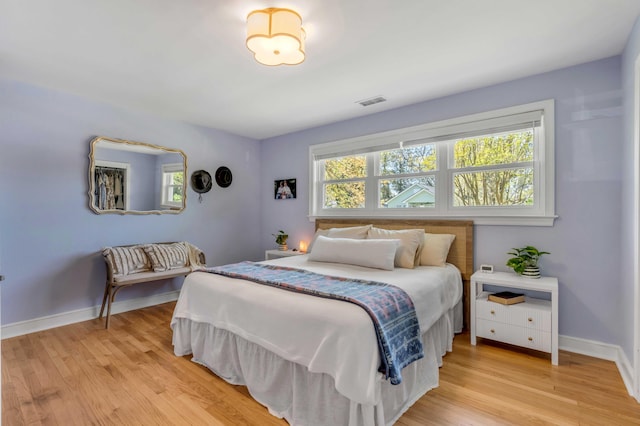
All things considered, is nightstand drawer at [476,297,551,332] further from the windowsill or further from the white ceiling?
the white ceiling

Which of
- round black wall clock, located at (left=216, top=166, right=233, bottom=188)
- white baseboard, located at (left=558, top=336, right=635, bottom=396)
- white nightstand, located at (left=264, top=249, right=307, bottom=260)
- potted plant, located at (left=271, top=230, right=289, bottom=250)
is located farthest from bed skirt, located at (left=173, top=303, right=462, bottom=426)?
round black wall clock, located at (left=216, top=166, right=233, bottom=188)

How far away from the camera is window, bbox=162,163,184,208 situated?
4160mm

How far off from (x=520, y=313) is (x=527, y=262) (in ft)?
1.56

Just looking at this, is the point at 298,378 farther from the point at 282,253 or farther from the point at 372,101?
the point at 372,101

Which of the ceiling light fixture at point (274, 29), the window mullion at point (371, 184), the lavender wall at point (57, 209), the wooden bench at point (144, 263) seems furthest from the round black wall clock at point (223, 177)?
the ceiling light fixture at point (274, 29)

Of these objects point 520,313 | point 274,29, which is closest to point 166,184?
point 274,29

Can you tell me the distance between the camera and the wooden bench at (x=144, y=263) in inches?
130

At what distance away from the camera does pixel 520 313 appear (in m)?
2.57

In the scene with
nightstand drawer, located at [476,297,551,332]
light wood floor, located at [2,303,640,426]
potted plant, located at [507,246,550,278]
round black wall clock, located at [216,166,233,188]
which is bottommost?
light wood floor, located at [2,303,640,426]

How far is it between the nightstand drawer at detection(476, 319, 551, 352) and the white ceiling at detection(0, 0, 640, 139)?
7.19 ft

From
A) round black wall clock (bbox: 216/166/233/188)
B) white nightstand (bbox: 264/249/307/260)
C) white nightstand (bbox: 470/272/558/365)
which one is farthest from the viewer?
round black wall clock (bbox: 216/166/233/188)

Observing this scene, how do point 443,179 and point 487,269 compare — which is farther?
point 443,179

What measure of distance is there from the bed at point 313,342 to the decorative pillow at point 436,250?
0.09 metres

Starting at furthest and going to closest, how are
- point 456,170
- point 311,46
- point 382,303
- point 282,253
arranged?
point 282,253 < point 456,170 < point 311,46 < point 382,303
